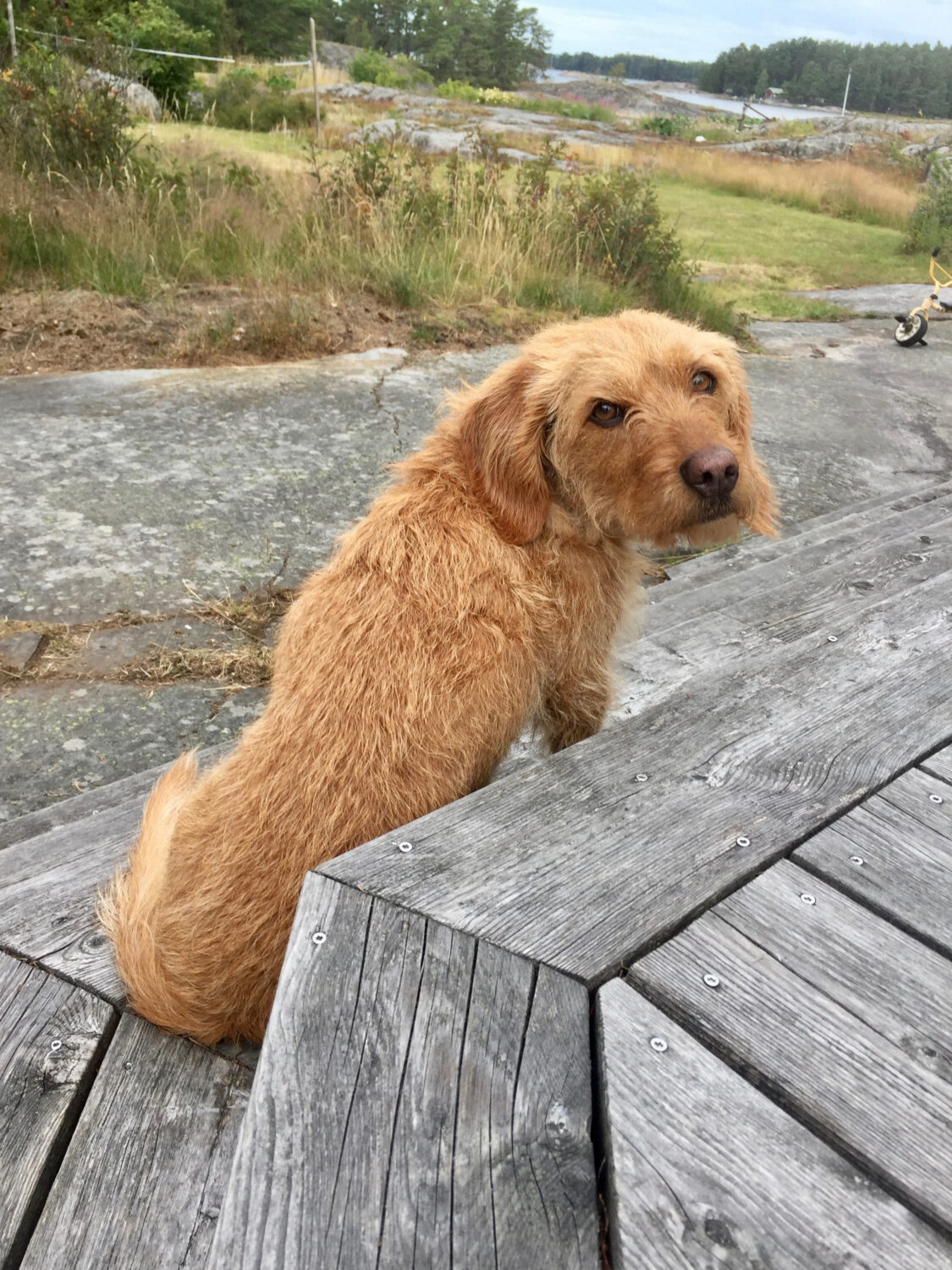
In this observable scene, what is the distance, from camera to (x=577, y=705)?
2254 millimetres

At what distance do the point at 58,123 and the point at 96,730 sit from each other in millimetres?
7753

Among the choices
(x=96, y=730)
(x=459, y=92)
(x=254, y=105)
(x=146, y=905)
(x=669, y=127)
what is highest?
(x=459, y=92)

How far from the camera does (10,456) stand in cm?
482

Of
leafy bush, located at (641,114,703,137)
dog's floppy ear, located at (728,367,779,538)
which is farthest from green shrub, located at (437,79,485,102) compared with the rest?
dog's floppy ear, located at (728,367,779,538)

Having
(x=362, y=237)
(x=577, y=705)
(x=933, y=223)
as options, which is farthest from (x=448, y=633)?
(x=933, y=223)

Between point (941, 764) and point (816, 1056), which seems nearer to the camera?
point (816, 1056)

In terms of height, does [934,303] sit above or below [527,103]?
below

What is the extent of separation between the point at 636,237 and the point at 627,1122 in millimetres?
9749

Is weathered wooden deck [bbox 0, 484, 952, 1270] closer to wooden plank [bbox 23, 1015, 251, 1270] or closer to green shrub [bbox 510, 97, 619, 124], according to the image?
wooden plank [bbox 23, 1015, 251, 1270]

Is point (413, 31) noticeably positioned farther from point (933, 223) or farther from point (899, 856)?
point (899, 856)

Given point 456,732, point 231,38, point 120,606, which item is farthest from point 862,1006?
point 231,38

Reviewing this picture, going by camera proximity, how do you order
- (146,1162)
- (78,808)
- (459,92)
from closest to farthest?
(146,1162) < (78,808) < (459,92)

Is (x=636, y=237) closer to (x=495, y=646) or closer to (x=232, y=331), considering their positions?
(x=232, y=331)

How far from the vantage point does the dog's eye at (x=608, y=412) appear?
2150mm
